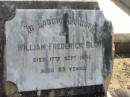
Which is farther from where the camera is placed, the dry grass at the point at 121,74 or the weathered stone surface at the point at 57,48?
the dry grass at the point at 121,74

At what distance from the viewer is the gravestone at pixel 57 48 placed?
13.8 ft

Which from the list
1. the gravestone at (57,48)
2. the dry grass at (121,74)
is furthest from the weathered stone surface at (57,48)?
the dry grass at (121,74)

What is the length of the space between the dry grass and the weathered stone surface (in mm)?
837

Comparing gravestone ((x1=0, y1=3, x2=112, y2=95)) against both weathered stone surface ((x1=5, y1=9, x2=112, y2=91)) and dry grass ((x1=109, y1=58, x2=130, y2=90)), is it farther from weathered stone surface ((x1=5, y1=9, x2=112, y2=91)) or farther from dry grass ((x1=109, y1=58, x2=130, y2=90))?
dry grass ((x1=109, y1=58, x2=130, y2=90))

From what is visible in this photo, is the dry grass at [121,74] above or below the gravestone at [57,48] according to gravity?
below

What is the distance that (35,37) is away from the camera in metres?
4.24

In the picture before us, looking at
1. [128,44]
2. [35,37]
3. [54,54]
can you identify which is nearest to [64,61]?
[54,54]

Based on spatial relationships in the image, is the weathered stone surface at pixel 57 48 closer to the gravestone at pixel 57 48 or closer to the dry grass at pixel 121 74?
the gravestone at pixel 57 48

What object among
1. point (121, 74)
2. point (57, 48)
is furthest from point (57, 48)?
point (121, 74)

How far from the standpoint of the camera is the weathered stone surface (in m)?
4.21

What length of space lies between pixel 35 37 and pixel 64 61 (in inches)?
16.5

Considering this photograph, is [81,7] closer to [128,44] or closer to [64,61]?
[64,61]

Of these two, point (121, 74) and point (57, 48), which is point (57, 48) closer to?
point (57, 48)

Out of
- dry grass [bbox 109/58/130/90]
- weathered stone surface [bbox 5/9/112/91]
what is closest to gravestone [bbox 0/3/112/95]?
weathered stone surface [bbox 5/9/112/91]
